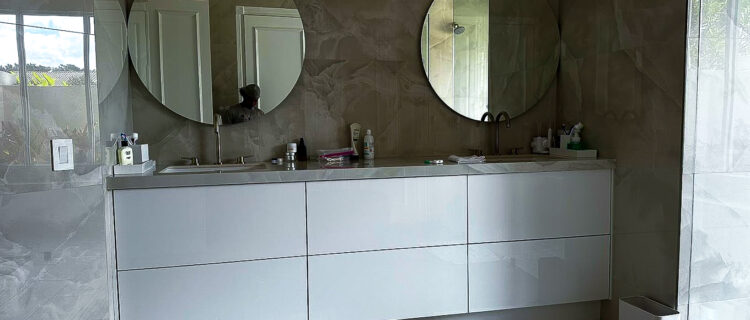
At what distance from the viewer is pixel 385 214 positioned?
2244mm

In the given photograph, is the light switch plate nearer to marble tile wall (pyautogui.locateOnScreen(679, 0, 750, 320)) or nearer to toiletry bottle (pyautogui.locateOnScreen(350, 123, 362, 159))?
toiletry bottle (pyautogui.locateOnScreen(350, 123, 362, 159))

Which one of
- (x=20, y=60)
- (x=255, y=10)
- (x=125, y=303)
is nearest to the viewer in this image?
(x=20, y=60)

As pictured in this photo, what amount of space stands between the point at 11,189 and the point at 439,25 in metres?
2.08

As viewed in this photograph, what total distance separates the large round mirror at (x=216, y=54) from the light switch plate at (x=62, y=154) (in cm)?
86

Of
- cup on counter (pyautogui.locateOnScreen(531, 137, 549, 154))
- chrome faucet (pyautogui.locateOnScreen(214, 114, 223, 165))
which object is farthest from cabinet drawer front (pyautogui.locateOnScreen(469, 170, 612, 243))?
chrome faucet (pyautogui.locateOnScreen(214, 114, 223, 165))

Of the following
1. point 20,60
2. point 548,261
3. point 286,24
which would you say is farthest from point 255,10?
point 548,261

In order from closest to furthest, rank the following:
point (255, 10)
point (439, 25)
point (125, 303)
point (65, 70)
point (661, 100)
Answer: point (65, 70), point (125, 303), point (661, 100), point (255, 10), point (439, 25)

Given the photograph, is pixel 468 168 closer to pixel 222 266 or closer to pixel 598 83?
pixel 598 83

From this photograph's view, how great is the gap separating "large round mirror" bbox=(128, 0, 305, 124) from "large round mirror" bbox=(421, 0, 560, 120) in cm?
75

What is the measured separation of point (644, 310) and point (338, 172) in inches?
57.6

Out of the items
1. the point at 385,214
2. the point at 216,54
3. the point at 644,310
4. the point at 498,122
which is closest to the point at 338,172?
the point at 385,214

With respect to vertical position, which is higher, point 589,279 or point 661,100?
point 661,100

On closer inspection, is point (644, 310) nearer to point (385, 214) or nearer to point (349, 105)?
point (385, 214)

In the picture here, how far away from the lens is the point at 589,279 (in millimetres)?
2545
